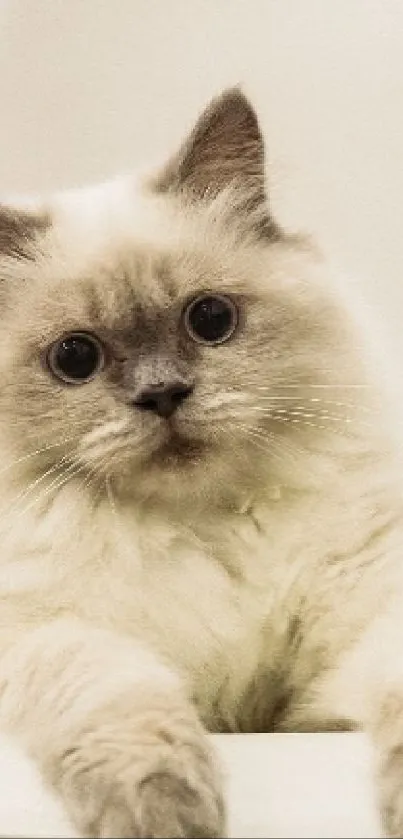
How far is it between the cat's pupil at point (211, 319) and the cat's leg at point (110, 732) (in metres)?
0.35

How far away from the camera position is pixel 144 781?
80 cm

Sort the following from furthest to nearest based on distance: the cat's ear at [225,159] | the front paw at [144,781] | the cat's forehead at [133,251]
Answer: the cat's ear at [225,159] → the cat's forehead at [133,251] → the front paw at [144,781]

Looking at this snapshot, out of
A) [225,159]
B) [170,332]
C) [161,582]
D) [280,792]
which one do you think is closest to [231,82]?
[225,159]

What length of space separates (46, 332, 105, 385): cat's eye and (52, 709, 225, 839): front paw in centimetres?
43

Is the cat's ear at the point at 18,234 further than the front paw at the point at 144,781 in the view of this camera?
Yes

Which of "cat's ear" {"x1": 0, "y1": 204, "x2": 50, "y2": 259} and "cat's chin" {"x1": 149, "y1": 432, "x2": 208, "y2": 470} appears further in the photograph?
"cat's ear" {"x1": 0, "y1": 204, "x2": 50, "y2": 259}

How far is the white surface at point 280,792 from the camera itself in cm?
79

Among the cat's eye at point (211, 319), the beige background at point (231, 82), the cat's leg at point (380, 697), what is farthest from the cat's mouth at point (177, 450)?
the beige background at point (231, 82)

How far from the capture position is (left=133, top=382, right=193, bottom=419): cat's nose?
110 centimetres

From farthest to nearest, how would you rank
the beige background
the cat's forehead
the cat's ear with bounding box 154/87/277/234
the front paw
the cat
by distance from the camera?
the beige background → the cat's ear with bounding box 154/87/277/234 → the cat's forehead → the cat → the front paw

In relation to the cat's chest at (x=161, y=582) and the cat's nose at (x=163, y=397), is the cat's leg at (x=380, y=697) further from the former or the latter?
the cat's nose at (x=163, y=397)

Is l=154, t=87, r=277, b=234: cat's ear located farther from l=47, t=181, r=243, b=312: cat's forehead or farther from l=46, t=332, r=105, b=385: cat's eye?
l=46, t=332, r=105, b=385: cat's eye

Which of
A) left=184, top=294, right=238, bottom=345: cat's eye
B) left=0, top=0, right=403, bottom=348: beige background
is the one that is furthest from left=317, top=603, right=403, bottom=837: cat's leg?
left=0, top=0, right=403, bottom=348: beige background

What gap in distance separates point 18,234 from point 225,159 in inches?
11.4
